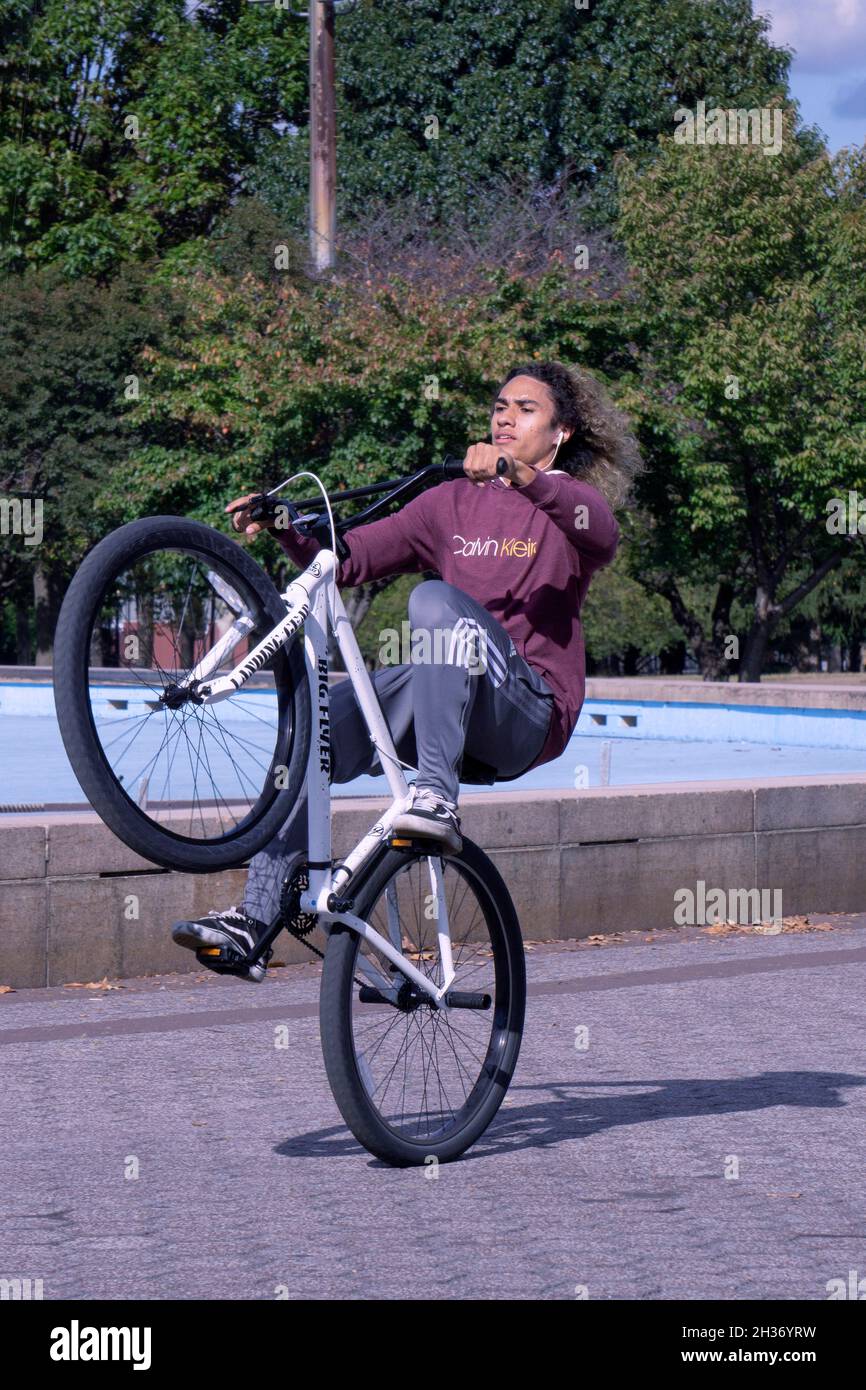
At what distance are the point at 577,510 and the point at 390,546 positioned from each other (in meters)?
0.58

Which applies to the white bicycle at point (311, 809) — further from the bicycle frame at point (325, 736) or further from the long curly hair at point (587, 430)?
the long curly hair at point (587, 430)

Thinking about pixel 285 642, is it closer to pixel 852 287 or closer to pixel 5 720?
pixel 5 720

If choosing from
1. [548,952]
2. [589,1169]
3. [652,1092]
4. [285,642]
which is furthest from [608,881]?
[285,642]

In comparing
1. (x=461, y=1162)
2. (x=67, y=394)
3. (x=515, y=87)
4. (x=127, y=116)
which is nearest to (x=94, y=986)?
(x=461, y=1162)

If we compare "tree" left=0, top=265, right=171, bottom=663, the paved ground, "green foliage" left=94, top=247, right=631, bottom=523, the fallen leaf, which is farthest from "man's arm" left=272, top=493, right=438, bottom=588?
"tree" left=0, top=265, right=171, bottom=663

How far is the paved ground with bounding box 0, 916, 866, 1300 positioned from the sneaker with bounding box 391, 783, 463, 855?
88cm

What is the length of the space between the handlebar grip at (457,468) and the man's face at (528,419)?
14.3 inches

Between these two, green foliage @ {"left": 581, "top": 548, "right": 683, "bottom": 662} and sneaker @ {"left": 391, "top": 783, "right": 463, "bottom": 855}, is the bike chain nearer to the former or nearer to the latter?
sneaker @ {"left": 391, "top": 783, "right": 463, "bottom": 855}

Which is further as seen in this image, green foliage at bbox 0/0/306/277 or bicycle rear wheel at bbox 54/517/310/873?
green foliage at bbox 0/0/306/277

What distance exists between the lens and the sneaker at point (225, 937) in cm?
455

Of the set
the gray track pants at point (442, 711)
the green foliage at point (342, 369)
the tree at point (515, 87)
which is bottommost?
the gray track pants at point (442, 711)

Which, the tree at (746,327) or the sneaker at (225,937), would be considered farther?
the tree at (746,327)

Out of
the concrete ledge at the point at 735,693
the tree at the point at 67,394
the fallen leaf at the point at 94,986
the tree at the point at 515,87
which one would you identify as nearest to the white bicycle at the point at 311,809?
the fallen leaf at the point at 94,986

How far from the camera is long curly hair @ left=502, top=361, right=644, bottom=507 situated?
17.6 feet
